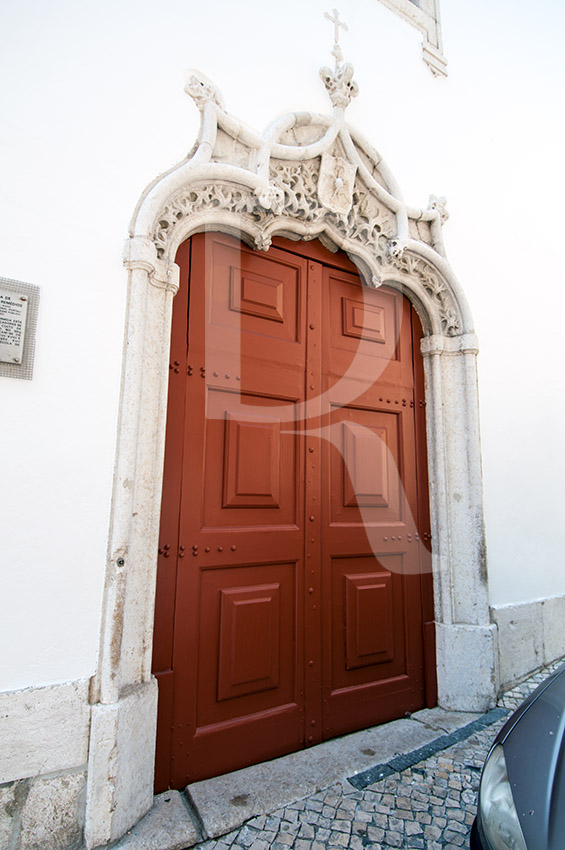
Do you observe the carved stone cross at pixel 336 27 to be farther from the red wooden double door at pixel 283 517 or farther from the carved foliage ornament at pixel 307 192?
the red wooden double door at pixel 283 517

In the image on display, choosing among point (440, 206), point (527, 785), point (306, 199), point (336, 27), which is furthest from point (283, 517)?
point (336, 27)

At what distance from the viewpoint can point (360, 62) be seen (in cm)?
304

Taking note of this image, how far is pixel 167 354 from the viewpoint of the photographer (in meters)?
2.07

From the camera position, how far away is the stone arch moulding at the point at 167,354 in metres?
1.75

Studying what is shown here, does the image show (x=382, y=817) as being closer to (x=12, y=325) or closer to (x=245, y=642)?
(x=245, y=642)

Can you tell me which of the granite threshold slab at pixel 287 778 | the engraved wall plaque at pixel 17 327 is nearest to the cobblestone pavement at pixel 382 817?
the granite threshold slab at pixel 287 778

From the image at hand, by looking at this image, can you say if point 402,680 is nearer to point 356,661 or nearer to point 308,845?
point 356,661

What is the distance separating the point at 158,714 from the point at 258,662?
50 cm

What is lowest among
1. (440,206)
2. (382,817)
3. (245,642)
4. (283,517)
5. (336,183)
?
(382,817)

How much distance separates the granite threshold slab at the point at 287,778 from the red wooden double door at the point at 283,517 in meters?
0.07

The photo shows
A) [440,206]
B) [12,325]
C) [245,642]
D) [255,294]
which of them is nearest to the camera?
[12,325]

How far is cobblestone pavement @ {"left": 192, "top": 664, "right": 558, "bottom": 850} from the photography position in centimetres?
166

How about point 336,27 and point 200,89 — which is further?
point 336,27

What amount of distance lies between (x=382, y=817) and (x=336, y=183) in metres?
3.11
